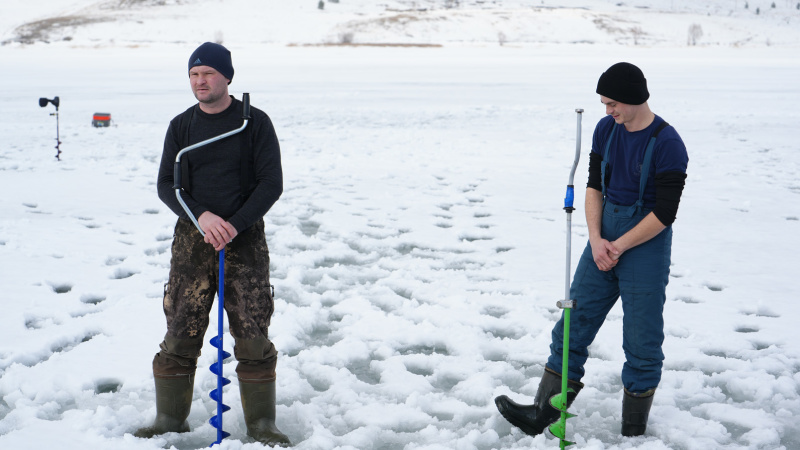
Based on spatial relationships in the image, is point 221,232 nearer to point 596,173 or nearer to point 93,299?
point 596,173

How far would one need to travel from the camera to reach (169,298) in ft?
10.8

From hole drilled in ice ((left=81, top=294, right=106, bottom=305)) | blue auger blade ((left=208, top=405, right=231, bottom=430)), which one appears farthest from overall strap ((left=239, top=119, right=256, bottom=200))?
A: hole drilled in ice ((left=81, top=294, right=106, bottom=305))

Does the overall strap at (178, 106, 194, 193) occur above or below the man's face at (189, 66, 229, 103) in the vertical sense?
below

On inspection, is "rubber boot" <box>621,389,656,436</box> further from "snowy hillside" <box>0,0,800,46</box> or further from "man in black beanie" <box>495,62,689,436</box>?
"snowy hillside" <box>0,0,800,46</box>

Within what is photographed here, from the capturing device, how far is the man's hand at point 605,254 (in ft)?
10.8

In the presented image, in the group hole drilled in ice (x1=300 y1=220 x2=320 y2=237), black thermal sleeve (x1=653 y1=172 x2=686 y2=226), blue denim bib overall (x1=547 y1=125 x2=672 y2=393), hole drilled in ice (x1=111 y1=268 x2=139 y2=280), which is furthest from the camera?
hole drilled in ice (x1=300 y1=220 x2=320 y2=237)

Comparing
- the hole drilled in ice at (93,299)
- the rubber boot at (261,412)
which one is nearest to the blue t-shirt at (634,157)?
the rubber boot at (261,412)

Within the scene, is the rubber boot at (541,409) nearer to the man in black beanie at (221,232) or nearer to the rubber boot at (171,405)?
the man in black beanie at (221,232)

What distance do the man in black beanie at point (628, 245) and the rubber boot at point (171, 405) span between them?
5.13ft

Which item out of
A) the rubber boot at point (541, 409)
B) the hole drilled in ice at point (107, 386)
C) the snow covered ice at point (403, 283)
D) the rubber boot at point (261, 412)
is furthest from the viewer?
the hole drilled in ice at point (107, 386)

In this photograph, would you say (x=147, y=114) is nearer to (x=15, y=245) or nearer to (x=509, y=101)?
(x=509, y=101)

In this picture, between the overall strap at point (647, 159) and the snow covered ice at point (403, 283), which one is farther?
the snow covered ice at point (403, 283)

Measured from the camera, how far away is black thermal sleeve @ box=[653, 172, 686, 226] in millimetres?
3123

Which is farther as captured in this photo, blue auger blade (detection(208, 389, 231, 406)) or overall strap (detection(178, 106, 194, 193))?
blue auger blade (detection(208, 389, 231, 406))
